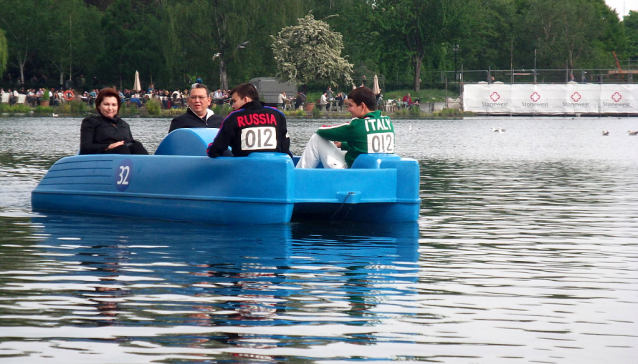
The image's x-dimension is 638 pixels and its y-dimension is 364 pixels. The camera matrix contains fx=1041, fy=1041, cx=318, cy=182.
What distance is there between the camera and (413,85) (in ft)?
245

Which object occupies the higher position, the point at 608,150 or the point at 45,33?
the point at 45,33

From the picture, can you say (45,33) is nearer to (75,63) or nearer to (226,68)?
(75,63)

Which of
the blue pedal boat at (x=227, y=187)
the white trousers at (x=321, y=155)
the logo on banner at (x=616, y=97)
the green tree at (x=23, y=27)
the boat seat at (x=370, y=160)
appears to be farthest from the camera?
the green tree at (x=23, y=27)

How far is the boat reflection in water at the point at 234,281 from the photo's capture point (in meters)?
5.11

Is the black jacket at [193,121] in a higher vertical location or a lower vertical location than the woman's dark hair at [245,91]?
lower

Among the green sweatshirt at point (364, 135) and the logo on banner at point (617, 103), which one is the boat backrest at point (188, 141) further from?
the logo on banner at point (617, 103)

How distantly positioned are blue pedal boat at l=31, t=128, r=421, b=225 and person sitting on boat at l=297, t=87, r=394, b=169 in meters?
0.19

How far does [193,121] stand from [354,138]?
2.07 metres

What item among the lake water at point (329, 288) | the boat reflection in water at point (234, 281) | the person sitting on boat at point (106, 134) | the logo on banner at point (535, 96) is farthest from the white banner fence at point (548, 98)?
the boat reflection in water at point (234, 281)

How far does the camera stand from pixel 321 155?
10234 millimetres

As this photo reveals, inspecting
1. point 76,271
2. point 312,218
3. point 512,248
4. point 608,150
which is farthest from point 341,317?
point 608,150

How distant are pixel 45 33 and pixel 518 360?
7725 centimetres

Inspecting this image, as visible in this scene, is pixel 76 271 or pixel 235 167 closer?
pixel 76 271

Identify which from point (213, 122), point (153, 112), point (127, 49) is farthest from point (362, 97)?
point (127, 49)
